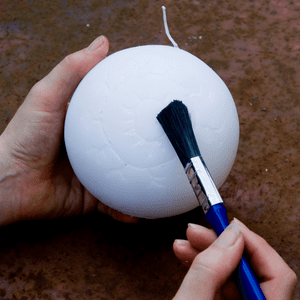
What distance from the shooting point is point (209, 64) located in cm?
105

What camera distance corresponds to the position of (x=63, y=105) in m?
0.83

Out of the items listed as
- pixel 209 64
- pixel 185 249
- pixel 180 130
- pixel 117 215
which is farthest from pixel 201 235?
pixel 209 64

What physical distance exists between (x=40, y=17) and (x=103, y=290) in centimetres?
97

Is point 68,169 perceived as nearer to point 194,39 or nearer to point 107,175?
point 107,175

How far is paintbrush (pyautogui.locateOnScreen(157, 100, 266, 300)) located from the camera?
507mm

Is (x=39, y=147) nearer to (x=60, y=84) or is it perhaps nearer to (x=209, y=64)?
(x=60, y=84)

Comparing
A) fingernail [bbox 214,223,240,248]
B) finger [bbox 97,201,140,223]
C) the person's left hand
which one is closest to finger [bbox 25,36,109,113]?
the person's left hand

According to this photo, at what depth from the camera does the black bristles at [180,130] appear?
1.81 ft

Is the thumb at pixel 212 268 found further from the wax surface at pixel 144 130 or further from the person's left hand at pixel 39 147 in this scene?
the person's left hand at pixel 39 147

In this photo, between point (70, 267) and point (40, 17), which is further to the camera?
point (40, 17)

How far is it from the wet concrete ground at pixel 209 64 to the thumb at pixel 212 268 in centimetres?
26

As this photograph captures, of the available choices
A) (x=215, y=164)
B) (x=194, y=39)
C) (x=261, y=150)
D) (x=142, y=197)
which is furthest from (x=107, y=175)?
(x=194, y=39)

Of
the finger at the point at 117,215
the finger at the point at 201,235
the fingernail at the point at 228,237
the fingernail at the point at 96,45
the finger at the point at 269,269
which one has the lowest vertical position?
the finger at the point at 117,215

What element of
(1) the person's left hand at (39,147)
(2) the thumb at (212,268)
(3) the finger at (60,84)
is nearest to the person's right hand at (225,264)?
(2) the thumb at (212,268)
